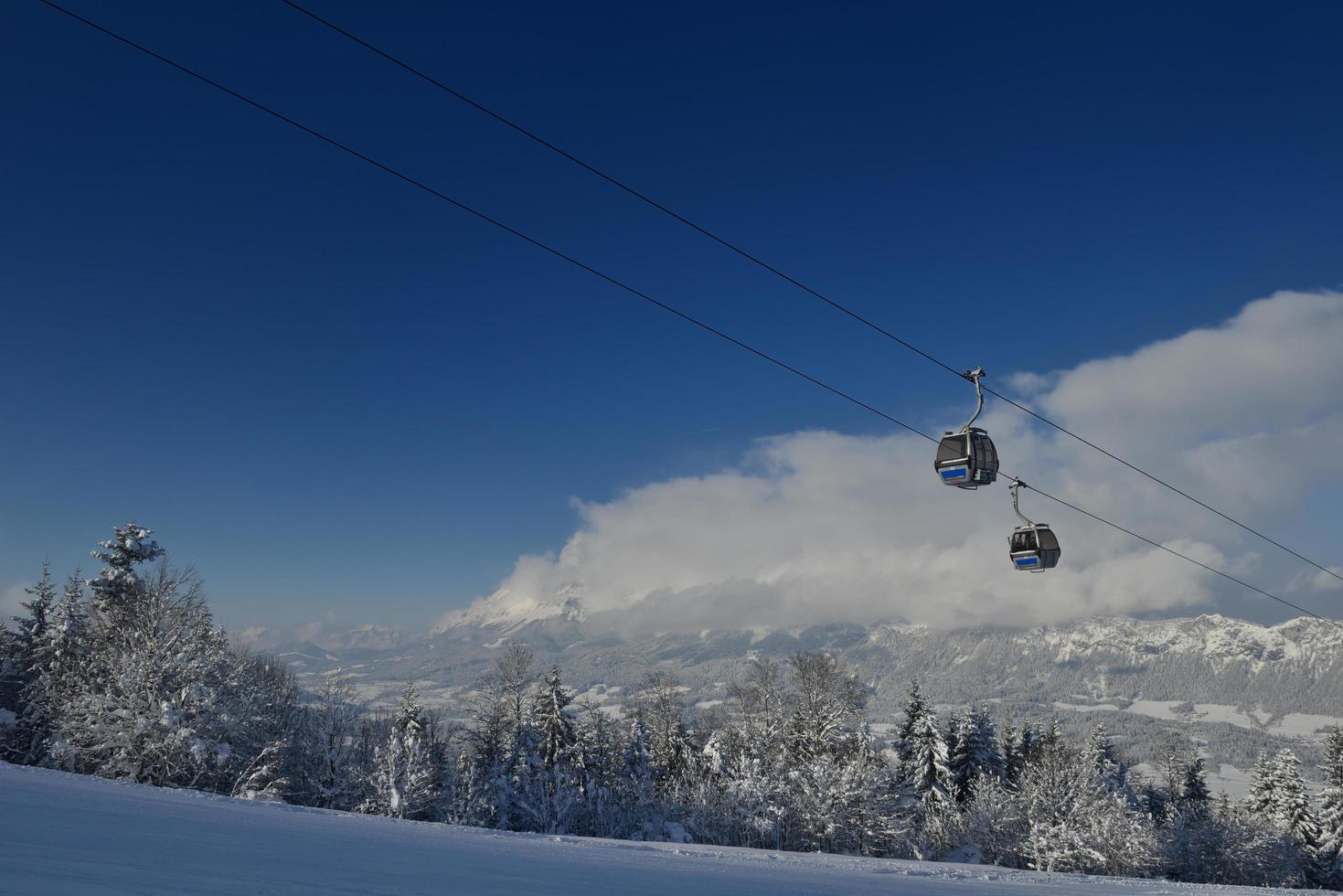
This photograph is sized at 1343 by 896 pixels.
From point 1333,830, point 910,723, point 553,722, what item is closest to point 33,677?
point 553,722

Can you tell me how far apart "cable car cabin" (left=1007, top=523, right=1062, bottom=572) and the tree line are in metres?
28.9

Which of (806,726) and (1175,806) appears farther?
(1175,806)

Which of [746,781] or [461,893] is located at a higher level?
[461,893]

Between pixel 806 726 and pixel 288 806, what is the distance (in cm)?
4316

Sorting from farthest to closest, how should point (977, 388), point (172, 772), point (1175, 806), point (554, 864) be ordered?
point (1175, 806) → point (172, 772) → point (977, 388) → point (554, 864)

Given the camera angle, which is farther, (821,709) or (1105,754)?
(1105,754)

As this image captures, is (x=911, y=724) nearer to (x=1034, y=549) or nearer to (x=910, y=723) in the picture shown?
(x=910, y=723)

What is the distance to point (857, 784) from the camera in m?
45.1

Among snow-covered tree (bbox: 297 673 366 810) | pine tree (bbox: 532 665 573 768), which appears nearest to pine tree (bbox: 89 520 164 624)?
snow-covered tree (bbox: 297 673 366 810)

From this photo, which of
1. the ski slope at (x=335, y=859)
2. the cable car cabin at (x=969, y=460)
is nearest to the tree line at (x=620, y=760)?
the ski slope at (x=335, y=859)

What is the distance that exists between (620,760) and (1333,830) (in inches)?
2011

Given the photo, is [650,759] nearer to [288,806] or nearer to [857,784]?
[857,784]

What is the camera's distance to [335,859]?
337 inches

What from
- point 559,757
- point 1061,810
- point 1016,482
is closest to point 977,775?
point 1061,810
